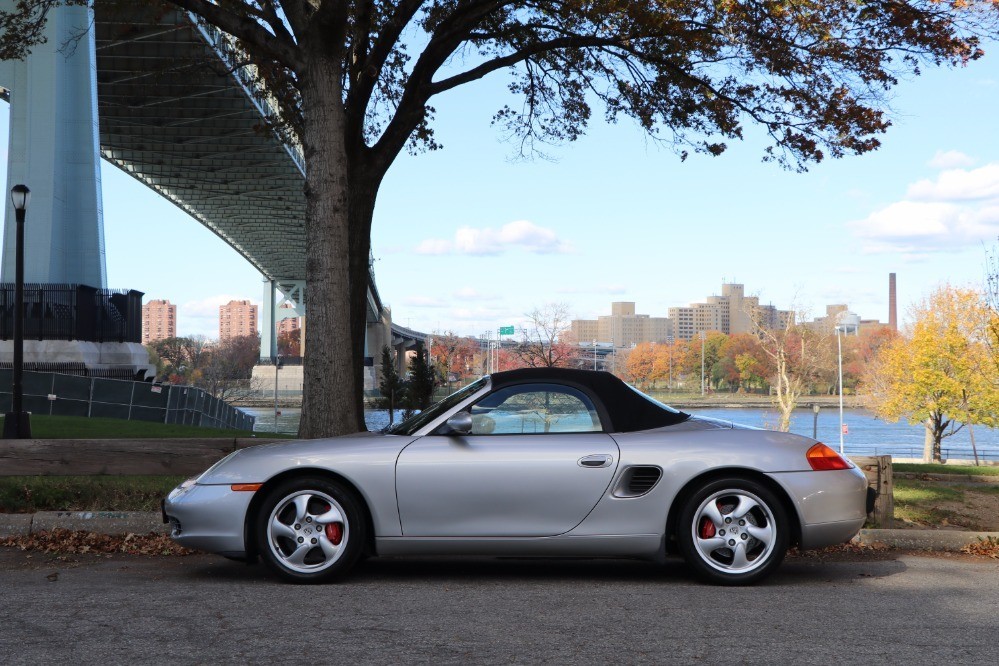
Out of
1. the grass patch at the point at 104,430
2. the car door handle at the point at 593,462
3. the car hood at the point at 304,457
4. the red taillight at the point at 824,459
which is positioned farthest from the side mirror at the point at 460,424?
the grass patch at the point at 104,430

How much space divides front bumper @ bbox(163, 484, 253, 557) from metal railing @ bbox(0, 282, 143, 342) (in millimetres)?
24332

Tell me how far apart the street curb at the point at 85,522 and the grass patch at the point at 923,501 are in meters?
5.89

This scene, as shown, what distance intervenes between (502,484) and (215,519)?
1.60 m

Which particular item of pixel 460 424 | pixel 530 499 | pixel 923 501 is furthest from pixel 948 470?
pixel 460 424

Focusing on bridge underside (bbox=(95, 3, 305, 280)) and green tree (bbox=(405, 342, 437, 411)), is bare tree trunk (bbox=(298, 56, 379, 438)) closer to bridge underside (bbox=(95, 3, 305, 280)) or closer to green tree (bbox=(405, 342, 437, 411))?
green tree (bbox=(405, 342, 437, 411))

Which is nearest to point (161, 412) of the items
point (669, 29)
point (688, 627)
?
point (669, 29)

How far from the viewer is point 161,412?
27828mm

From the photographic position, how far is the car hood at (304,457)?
18.3 feet

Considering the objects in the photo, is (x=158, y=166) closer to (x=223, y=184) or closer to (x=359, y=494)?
(x=223, y=184)

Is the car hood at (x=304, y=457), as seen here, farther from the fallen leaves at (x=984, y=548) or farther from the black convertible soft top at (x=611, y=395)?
the fallen leaves at (x=984, y=548)

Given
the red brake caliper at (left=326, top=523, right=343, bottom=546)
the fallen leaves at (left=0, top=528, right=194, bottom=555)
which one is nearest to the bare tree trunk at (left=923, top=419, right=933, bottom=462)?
the fallen leaves at (left=0, top=528, right=194, bottom=555)

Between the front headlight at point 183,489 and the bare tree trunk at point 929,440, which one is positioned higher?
the front headlight at point 183,489

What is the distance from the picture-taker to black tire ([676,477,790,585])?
5.46m

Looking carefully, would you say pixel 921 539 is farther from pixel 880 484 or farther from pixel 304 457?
pixel 304 457
